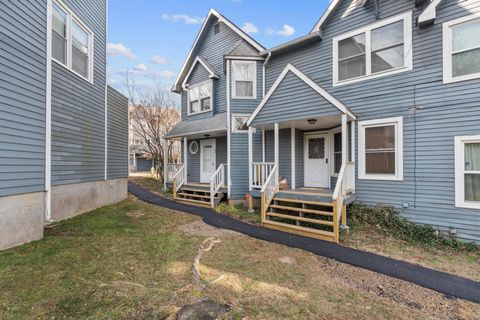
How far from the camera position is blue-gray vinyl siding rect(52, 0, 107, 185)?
6.49 m

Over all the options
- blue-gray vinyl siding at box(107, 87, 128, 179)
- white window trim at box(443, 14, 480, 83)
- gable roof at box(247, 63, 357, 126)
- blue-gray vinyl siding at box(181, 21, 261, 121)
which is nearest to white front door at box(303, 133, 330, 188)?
gable roof at box(247, 63, 357, 126)

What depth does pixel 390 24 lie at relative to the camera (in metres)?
6.96

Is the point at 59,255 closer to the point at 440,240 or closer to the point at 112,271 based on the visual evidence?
the point at 112,271

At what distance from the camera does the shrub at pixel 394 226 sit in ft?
19.4

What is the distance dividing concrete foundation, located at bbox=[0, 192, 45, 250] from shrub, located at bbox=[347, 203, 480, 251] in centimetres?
768

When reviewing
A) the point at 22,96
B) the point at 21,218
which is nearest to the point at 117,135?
the point at 22,96

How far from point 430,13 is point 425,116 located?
8.56 feet

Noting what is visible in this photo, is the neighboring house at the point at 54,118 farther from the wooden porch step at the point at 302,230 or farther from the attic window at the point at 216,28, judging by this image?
the wooden porch step at the point at 302,230

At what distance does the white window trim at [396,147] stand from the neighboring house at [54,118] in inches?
331

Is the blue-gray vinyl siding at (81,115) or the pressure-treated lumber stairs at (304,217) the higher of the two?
the blue-gray vinyl siding at (81,115)

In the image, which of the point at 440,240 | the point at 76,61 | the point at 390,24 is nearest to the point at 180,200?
the point at 76,61

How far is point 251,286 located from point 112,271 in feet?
7.76

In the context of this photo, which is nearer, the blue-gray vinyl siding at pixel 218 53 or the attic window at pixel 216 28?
the blue-gray vinyl siding at pixel 218 53

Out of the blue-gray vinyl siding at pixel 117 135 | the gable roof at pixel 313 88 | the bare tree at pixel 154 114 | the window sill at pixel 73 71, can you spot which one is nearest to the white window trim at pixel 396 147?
the gable roof at pixel 313 88
